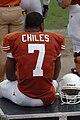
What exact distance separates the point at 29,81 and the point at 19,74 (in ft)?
0.45

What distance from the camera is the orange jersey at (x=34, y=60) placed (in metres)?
5.85

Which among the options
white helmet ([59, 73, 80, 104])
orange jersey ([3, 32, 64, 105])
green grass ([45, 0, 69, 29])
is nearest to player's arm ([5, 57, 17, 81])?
orange jersey ([3, 32, 64, 105])

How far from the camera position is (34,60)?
5.86 metres

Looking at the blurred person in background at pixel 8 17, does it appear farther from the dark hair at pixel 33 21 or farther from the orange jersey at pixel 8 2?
the dark hair at pixel 33 21

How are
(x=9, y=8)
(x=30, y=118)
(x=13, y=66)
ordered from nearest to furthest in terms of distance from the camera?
(x=30, y=118) → (x=13, y=66) → (x=9, y=8)

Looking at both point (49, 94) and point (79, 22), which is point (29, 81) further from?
point (79, 22)

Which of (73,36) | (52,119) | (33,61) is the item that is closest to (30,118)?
(52,119)

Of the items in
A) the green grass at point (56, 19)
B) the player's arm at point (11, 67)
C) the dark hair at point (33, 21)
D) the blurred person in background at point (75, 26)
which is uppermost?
the dark hair at point (33, 21)

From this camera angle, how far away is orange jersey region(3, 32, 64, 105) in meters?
5.85

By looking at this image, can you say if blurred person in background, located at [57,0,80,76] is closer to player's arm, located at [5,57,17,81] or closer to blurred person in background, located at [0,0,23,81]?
blurred person in background, located at [0,0,23,81]

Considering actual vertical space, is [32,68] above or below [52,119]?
above

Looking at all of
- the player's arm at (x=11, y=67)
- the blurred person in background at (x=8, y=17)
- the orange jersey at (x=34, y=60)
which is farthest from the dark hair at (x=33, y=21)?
the blurred person in background at (x=8, y=17)

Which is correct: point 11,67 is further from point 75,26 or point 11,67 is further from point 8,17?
point 75,26

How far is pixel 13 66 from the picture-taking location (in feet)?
19.7
